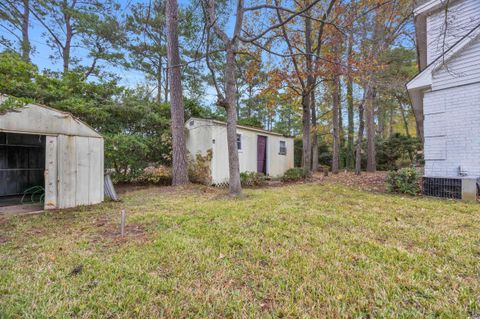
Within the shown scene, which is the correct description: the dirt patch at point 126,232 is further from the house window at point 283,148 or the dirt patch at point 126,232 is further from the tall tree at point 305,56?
the house window at point 283,148

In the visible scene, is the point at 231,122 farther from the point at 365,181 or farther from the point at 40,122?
the point at 365,181

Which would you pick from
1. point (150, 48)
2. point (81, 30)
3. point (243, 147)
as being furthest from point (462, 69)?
point (81, 30)

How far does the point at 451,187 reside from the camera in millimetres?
6098

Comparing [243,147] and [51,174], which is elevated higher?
[243,147]

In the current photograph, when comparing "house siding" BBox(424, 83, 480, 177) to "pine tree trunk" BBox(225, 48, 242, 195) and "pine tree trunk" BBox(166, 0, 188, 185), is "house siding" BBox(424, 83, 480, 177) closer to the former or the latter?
"pine tree trunk" BBox(225, 48, 242, 195)

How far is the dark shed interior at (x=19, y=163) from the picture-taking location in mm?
7281

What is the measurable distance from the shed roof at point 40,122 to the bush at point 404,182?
8.78m

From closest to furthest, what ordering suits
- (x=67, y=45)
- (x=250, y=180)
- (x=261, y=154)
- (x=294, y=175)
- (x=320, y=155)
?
(x=250, y=180) < (x=294, y=175) < (x=261, y=154) < (x=67, y=45) < (x=320, y=155)

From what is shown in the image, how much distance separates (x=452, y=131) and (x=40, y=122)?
1045cm

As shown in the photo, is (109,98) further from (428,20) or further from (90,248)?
(428,20)

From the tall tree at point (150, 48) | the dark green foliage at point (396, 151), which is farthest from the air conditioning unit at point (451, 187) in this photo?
the tall tree at point (150, 48)

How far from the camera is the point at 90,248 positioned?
295cm

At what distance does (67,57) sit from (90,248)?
1506 cm

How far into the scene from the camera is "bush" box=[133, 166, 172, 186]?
30.7 ft
